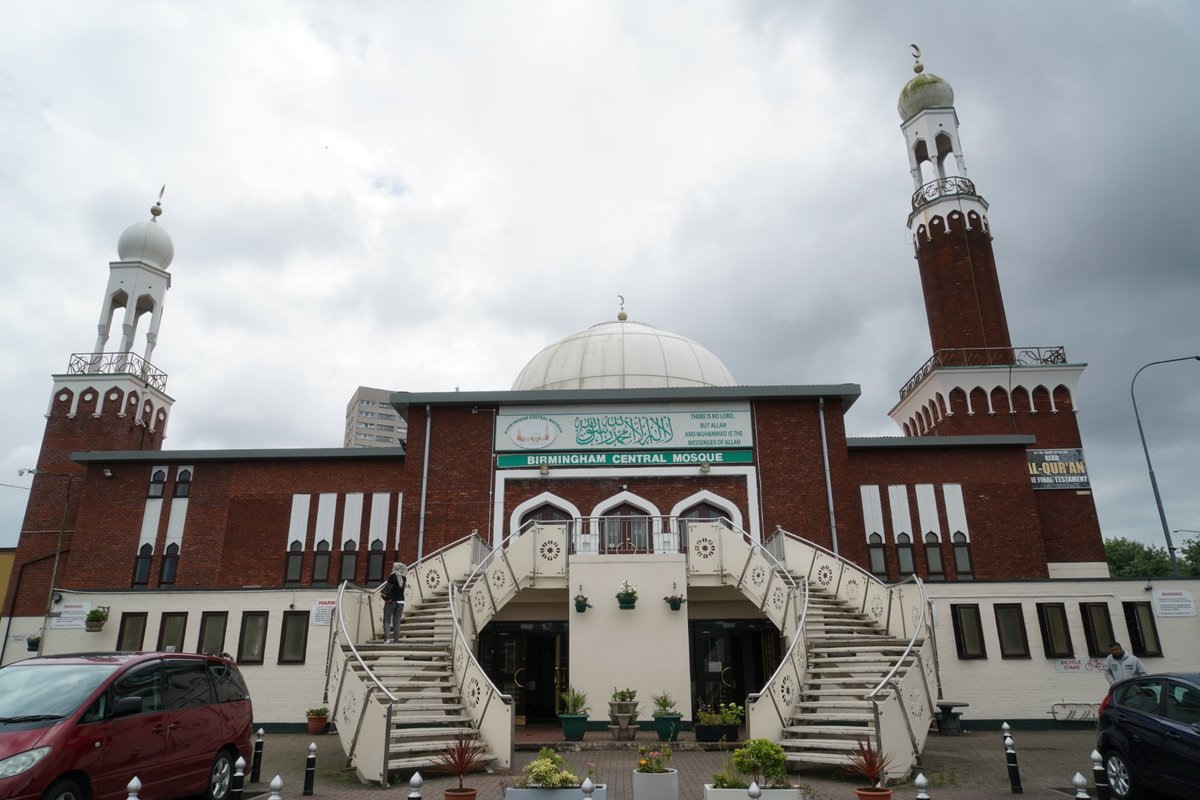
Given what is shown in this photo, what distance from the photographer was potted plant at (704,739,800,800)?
316 inches

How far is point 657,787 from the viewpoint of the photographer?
29.2 feet

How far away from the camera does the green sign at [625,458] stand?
22.7 metres

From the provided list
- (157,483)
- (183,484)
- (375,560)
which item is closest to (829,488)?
(375,560)

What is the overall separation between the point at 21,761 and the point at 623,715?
35.2 feet

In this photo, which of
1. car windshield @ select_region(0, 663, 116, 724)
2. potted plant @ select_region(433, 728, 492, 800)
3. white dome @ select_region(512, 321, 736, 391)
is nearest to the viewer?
car windshield @ select_region(0, 663, 116, 724)

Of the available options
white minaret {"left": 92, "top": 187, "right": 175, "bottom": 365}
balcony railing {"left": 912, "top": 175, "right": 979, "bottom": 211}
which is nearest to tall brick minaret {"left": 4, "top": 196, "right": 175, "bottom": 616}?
white minaret {"left": 92, "top": 187, "right": 175, "bottom": 365}

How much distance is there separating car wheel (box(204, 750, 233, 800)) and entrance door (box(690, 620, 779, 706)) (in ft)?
38.7

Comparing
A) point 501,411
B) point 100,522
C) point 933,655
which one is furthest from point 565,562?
point 100,522

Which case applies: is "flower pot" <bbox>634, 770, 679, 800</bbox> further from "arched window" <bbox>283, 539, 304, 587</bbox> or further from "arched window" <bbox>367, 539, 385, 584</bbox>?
"arched window" <bbox>283, 539, 304, 587</bbox>

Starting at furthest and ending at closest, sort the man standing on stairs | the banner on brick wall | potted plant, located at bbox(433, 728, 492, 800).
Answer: the banner on brick wall
the man standing on stairs
potted plant, located at bbox(433, 728, 492, 800)

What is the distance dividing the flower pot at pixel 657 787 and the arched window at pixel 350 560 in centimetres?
1672

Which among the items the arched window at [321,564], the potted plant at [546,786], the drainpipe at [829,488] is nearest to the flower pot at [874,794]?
the potted plant at [546,786]

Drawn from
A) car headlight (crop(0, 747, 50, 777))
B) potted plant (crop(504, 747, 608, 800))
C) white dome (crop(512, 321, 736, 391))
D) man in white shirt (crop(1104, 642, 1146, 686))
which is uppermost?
white dome (crop(512, 321, 736, 391))

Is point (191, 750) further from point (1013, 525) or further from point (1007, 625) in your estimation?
point (1013, 525)
